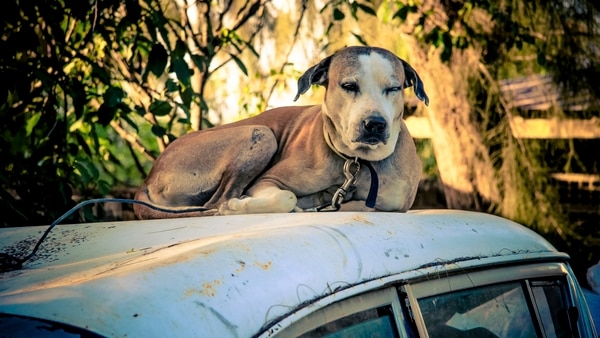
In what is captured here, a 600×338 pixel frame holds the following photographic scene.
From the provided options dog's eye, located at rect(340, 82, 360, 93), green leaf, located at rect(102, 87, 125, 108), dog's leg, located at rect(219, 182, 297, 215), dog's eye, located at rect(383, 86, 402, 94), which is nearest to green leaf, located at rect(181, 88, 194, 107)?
green leaf, located at rect(102, 87, 125, 108)

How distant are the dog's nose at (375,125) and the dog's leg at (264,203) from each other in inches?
19.8

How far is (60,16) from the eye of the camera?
16.3ft

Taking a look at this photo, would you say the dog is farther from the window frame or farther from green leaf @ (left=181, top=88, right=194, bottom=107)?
the window frame

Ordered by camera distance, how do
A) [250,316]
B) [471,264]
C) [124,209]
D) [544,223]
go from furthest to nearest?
[544,223] < [124,209] < [471,264] < [250,316]

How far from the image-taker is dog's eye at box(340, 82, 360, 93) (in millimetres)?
4039

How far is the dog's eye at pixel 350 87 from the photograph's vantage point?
404 centimetres

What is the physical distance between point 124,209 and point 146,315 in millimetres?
5817

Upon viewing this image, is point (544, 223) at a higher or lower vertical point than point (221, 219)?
lower

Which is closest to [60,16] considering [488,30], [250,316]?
[250,316]

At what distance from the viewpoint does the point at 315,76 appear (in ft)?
14.1

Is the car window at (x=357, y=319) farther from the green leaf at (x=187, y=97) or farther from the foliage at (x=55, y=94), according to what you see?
the green leaf at (x=187, y=97)

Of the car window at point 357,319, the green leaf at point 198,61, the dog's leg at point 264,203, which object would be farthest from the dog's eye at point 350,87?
the car window at point 357,319

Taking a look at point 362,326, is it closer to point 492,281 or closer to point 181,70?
point 492,281

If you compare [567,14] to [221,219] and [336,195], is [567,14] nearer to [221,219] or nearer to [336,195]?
[336,195]
